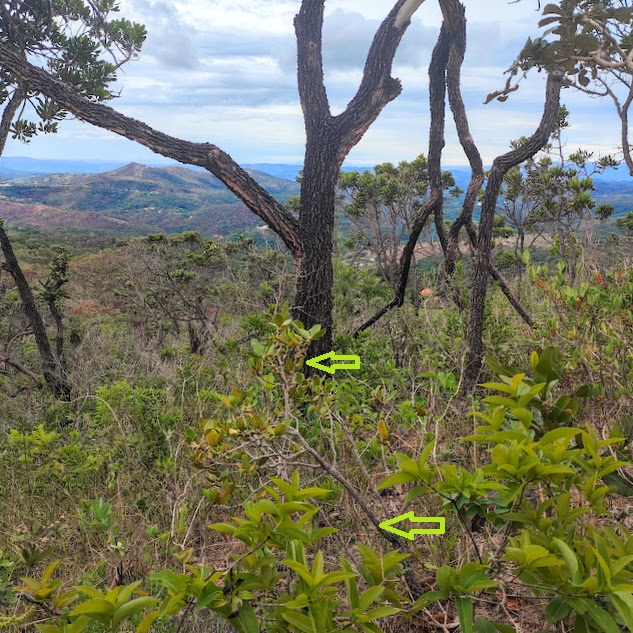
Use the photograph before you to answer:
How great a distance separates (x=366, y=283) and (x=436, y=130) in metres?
2.52

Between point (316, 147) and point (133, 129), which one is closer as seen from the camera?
point (133, 129)

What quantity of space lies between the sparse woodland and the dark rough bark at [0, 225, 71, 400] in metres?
0.04

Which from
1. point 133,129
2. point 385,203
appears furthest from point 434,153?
point 385,203

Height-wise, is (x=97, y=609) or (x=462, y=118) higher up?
(x=462, y=118)

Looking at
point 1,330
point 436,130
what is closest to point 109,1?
point 436,130

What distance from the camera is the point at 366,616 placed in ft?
3.33

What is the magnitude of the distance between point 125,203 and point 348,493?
8972cm

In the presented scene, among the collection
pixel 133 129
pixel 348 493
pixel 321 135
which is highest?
pixel 321 135

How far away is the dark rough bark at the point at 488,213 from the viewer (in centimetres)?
369

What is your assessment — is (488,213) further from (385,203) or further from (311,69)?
(385,203)

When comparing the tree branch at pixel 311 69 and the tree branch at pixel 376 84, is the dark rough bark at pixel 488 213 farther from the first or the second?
the tree branch at pixel 311 69

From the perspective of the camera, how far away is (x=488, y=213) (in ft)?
12.7

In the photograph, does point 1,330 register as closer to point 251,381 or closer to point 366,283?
point 366,283

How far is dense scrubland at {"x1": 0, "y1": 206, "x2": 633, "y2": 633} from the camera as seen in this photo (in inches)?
42.3
